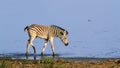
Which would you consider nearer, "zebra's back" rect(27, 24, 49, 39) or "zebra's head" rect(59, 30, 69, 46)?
"zebra's back" rect(27, 24, 49, 39)

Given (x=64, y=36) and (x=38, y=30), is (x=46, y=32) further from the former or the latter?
(x=64, y=36)

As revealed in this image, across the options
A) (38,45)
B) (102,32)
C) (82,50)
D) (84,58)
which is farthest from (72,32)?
(84,58)

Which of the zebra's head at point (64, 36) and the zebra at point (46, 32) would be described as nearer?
the zebra at point (46, 32)

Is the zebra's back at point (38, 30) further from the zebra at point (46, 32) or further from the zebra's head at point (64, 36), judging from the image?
the zebra's head at point (64, 36)

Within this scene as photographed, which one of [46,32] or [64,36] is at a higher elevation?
[46,32]

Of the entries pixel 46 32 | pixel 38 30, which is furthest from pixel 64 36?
pixel 38 30

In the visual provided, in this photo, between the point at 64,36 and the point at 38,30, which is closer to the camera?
the point at 38,30

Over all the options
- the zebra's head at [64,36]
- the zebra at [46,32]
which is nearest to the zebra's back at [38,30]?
the zebra at [46,32]

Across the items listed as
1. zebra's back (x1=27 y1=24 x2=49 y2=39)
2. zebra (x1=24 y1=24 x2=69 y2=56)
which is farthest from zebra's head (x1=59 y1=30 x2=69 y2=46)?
zebra's back (x1=27 y1=24 x2=49 y2=39)

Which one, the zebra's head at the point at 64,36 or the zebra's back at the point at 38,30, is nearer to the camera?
the zebra's back at the point at 38,30

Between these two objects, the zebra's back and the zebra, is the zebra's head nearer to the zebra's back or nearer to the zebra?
the zebra

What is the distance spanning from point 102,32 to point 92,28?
1635mm

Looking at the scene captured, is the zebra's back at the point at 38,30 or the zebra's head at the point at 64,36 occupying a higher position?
the zebra's back at the point at 38,30

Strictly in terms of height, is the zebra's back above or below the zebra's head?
above
